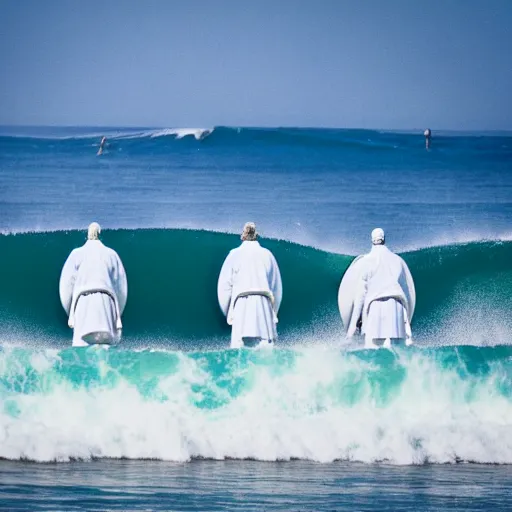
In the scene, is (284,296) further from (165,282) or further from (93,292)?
(93,292)

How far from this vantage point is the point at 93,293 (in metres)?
8.98

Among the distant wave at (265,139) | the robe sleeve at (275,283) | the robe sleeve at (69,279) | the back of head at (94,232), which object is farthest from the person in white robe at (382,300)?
the robe sleeve at (69,279)

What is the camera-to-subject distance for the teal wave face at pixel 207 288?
10.2 metres

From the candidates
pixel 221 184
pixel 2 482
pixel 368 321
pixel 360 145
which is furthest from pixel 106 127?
pixel 2 482

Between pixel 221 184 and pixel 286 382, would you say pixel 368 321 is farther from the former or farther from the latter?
pixel 221 184

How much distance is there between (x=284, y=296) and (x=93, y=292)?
1971 millimetres

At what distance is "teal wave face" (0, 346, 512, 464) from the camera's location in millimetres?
7855

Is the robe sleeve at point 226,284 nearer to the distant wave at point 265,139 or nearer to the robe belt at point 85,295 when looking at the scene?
the robe belt at point 85,295

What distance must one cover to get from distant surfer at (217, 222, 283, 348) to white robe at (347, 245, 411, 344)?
21.8 inches

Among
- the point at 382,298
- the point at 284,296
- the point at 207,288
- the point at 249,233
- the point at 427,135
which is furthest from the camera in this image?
the point at 207,288

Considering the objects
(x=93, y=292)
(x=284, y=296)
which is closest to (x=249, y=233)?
(x=93, y=292)

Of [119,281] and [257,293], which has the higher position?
[119,281]

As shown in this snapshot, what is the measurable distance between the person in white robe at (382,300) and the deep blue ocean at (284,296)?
0.90ft

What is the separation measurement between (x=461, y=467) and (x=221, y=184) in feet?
10.7
